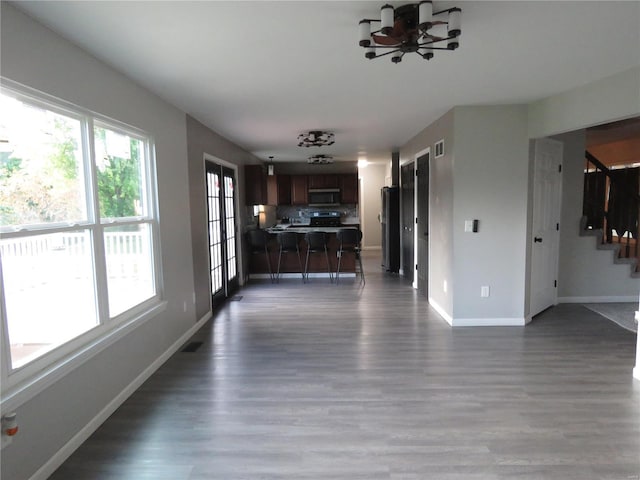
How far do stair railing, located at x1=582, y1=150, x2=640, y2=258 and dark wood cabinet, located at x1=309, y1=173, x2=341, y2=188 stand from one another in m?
4.84

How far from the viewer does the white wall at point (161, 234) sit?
188 centimetres

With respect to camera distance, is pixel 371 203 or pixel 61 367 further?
pixel 371 203

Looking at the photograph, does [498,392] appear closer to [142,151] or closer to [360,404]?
[360,404]

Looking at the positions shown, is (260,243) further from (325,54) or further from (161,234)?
(325,54)

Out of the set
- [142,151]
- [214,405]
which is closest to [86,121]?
[142,151]

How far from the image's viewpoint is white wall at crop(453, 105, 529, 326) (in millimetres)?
4043

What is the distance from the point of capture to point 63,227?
2240 mm

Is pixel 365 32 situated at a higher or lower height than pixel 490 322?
higher

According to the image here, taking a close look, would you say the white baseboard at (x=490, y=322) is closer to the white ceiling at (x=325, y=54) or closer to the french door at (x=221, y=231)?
the white ceiling at (x=325, y=54)

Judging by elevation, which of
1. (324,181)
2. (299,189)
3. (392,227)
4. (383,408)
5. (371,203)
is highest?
(324,181)

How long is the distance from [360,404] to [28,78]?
275 cm

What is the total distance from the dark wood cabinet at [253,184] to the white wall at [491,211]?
404 centimetres

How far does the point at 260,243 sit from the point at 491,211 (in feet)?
13.3

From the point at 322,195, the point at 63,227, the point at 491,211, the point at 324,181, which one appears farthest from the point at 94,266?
the point at 324,181
